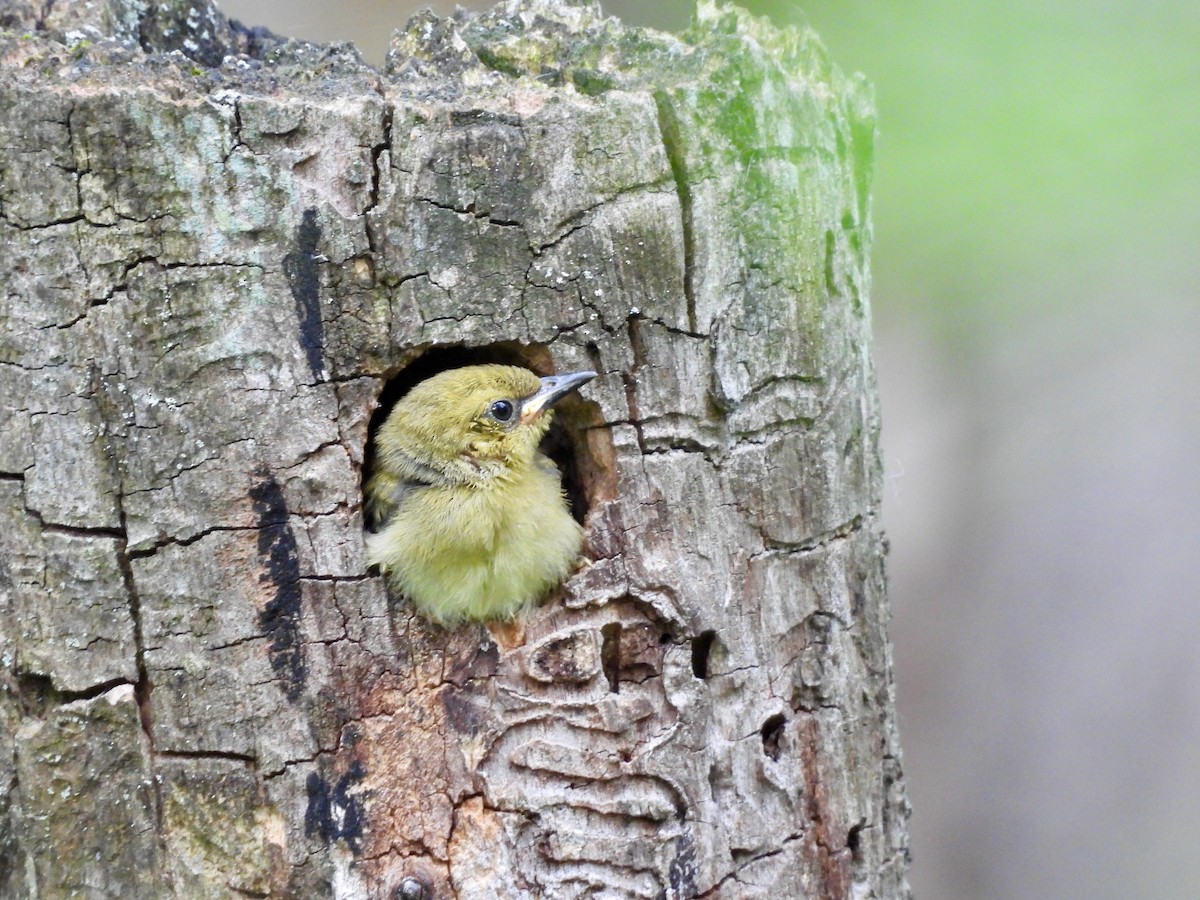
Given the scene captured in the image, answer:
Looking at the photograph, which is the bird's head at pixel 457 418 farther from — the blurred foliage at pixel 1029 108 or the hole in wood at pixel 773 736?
the blurred foliage at pixel 1029 108

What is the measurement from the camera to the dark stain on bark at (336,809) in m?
2.92

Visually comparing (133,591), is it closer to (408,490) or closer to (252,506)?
(252,506)

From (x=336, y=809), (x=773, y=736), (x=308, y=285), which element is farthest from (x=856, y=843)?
(x=308, y=285)

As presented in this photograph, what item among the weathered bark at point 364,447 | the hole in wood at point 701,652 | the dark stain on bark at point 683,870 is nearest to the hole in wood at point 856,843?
the weathered bark at point 364,447

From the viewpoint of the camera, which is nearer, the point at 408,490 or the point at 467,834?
the point at 467,834

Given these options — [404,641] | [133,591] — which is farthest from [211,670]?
[404,641]

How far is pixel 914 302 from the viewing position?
24.0 ft

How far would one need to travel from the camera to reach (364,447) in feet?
9.89

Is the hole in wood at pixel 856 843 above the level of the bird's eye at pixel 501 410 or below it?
below

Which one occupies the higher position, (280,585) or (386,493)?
(386,493)

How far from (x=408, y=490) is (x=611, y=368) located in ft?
2.85

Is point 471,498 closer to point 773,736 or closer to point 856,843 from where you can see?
point 773,736

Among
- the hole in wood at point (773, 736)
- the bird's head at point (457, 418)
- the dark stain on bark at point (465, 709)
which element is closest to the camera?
the dark stain on bark at point (465, 709)

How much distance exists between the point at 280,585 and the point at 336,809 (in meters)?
0.64
